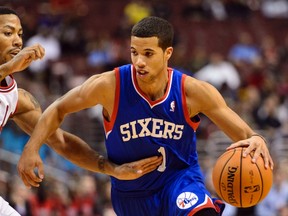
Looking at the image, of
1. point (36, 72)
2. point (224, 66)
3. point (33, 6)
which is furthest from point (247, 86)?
point (33, 6)

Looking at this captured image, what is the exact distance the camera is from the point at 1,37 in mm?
6566

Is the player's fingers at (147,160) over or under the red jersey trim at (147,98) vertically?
under

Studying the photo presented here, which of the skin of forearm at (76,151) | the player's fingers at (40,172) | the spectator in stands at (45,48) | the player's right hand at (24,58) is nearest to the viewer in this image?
the player's right hand at (24,58)

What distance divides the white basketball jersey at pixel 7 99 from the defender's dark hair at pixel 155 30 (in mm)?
1109

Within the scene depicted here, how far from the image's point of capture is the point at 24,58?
6.11 meters

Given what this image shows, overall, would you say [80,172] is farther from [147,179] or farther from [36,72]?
[147,179]

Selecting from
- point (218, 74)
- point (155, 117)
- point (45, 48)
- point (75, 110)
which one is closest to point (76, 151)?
point (75, 110)

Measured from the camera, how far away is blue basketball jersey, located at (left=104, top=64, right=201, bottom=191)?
261 inches

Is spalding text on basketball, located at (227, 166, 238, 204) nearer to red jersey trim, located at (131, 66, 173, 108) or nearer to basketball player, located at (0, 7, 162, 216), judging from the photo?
basketball player, located at (0, 7, 162, 216)

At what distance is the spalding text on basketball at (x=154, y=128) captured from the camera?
6617 millimetres

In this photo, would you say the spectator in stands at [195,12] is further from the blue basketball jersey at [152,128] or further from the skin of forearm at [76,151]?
the blue basketball jersey at [152,128]

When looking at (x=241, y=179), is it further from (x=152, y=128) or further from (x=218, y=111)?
(x=152, y=128)

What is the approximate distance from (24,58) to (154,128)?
127 centimetres

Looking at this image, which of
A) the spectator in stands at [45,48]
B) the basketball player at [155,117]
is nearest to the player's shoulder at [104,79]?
the basketball player at [155,117]
